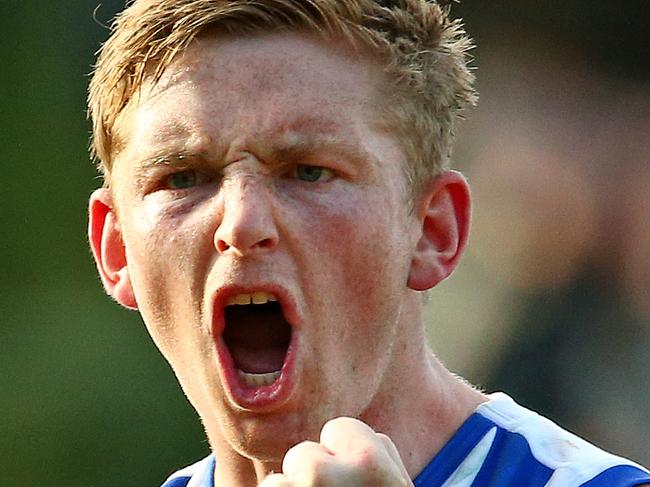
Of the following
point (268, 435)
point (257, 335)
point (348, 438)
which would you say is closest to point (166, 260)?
point (257, 335)

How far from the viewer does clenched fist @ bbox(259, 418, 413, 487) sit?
1.67 metres

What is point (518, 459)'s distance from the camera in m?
2.50

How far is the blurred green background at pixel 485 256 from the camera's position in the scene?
4.71m

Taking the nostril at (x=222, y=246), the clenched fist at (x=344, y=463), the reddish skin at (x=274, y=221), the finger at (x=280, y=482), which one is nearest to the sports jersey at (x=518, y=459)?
the reddish skin at (x=274, y=221)

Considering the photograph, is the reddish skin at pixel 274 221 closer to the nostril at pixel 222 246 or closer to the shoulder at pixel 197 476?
the nostril at pixel 222 246

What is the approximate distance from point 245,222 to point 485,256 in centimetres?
287

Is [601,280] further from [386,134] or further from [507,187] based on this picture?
[386,134]

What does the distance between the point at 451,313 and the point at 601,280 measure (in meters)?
0.57

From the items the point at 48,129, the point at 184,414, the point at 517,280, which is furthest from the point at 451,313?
the point at 48,129

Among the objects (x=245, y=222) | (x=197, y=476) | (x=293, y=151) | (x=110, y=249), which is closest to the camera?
(x=245, y=222)

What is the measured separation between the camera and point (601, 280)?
475cm

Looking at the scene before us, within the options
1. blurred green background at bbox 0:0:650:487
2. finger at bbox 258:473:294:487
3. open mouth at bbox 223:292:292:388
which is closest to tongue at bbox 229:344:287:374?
open mouth at bbox 223:292:292:388

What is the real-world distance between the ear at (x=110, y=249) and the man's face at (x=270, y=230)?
222mm

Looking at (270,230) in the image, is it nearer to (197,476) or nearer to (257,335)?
(257,335)
